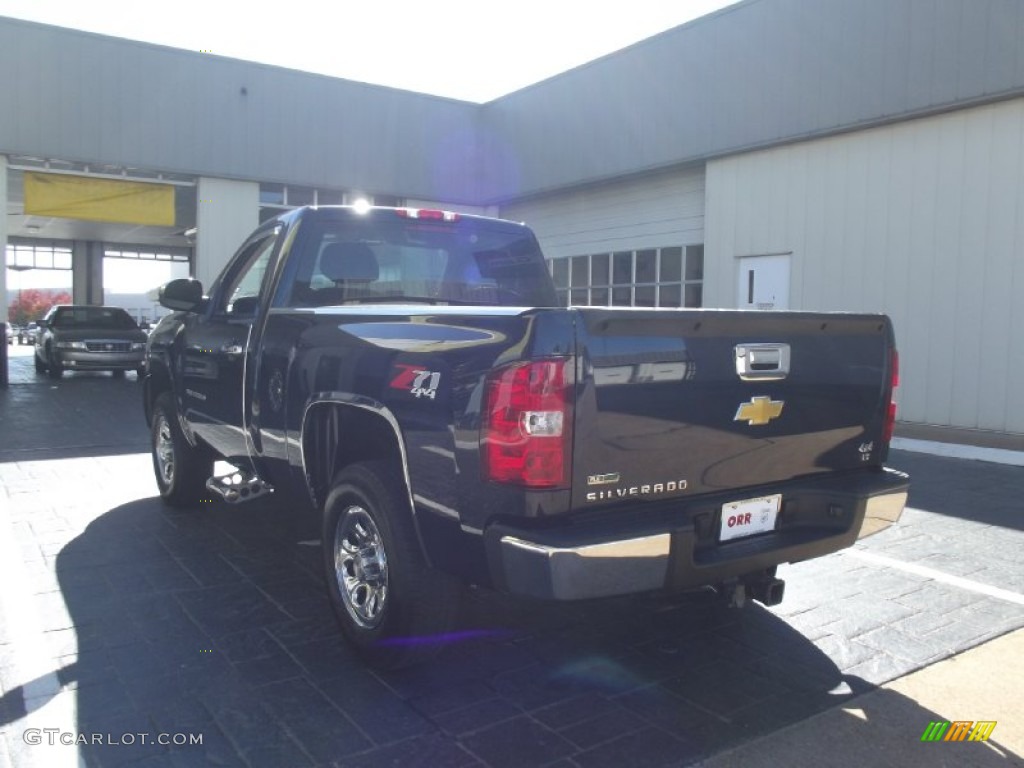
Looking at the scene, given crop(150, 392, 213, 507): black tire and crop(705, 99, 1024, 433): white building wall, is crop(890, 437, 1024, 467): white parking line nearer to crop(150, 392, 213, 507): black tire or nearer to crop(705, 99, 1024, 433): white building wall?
crop(705, 99, 1024, 433): white building wall

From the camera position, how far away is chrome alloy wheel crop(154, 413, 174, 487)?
6.29m

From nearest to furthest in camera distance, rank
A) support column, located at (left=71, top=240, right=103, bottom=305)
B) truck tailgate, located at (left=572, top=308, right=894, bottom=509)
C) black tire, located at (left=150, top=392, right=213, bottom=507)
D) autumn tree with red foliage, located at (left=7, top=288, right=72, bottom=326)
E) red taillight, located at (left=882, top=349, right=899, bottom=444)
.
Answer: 1. truck tailgate, located at (left=572, top=308, right=894, bottom=509)
2. red taillight, located at (left=882, top=349, right=899, bottom=444)
3. black tire, located at (left=150, top=392, right=213, bottom=507)
4. support column, located at (left=71, top=240, right=103, bottom=305)
5. autumn tree with red foliage, located at (left=7, top=288, right=72, bottom=326)

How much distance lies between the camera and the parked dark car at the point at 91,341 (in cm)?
1684

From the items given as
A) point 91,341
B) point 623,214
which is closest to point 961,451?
point 623,214

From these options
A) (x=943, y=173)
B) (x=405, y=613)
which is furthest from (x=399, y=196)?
(x=405, y=613)

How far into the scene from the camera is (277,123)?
16422 mm

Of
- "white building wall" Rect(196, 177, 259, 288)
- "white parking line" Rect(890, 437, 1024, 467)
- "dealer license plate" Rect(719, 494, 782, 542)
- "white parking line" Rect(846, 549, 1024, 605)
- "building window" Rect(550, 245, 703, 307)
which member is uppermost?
"white building wall" Rect(196, 177, 259, 288)

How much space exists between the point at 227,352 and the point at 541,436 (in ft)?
9.49

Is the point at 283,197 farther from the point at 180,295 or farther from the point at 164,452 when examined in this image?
the point at 180,295

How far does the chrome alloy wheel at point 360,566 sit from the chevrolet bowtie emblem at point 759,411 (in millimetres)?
1573

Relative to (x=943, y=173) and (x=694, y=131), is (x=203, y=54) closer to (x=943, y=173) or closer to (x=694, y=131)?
(x=694, y=131)

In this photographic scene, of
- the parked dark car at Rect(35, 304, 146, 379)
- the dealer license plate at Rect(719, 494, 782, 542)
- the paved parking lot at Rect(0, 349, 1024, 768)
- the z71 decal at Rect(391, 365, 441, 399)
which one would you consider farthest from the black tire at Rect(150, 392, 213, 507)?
the parked dark car at Rect(35, 304, 146, 379)

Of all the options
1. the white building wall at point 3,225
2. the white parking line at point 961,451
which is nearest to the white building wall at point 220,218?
the white building wall at point 3,225

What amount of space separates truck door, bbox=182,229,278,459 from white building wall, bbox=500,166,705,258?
9.90 m
